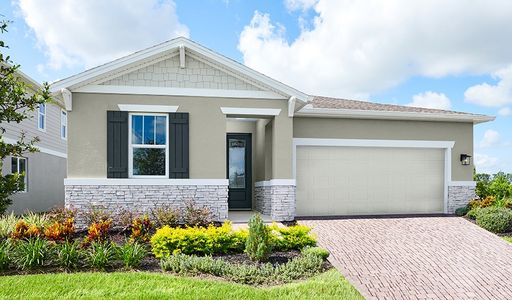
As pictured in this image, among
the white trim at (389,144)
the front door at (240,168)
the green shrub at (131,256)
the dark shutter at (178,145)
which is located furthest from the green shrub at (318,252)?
the front door at (240,168)

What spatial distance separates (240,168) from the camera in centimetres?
1425

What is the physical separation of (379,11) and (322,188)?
566 cm

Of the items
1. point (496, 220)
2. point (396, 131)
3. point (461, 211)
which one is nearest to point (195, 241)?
point (396, 131)

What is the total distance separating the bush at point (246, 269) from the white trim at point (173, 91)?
5.09 m

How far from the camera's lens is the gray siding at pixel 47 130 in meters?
15.9

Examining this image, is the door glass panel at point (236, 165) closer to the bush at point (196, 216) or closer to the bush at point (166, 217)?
the bush at point (196, 216)

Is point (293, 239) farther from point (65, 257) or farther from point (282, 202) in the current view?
point (65, 257)

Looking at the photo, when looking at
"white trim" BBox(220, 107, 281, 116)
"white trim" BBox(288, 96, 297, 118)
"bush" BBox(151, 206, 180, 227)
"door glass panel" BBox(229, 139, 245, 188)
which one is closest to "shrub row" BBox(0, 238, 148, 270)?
"bush" BBox(151, 206, 180, 227)

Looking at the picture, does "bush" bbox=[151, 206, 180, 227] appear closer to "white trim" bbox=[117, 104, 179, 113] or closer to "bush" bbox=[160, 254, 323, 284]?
"bush" bbox=[160, 254, 323, 284]

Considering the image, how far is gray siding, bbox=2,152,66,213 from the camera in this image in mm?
16234

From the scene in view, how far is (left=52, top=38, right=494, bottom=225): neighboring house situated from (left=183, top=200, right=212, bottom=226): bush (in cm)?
43

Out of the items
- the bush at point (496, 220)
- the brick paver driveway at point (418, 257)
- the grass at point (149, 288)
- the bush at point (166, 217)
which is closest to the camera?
the grass at point (149, 288)

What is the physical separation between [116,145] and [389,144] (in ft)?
29.0

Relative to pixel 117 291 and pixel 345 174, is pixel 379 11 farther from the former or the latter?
pixel 117 291
